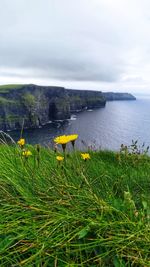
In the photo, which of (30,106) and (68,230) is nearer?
(68,230)

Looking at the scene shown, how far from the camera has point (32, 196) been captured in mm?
3680

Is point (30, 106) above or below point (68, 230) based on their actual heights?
below

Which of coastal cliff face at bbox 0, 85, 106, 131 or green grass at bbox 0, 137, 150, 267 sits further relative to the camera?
coastal cliff face at bbox 0, 85, 106, 131

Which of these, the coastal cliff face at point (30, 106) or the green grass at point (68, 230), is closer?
the green grass at point (68, 230)

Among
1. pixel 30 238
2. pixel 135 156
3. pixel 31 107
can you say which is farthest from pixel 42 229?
pixel 31 107

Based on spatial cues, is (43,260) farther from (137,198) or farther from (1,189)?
(137,198)

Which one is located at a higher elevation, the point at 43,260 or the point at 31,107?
the point at 43,260

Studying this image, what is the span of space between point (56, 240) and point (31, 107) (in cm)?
17274

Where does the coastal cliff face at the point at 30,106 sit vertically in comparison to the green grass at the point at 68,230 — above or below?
below

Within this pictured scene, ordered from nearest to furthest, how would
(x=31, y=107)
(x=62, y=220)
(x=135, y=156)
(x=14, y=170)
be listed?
(x=62, y=220), (x=14, y=170), (x=135, y=156), (x=31, y=107)

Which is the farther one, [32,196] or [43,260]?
[32,196]

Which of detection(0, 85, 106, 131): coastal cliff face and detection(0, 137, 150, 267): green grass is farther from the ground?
detection(0, 137, 150, 267): green grass

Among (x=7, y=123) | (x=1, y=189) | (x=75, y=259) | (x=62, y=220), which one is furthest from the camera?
(x=7, y=123)

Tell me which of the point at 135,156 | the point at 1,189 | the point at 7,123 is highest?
the point at 1,189
